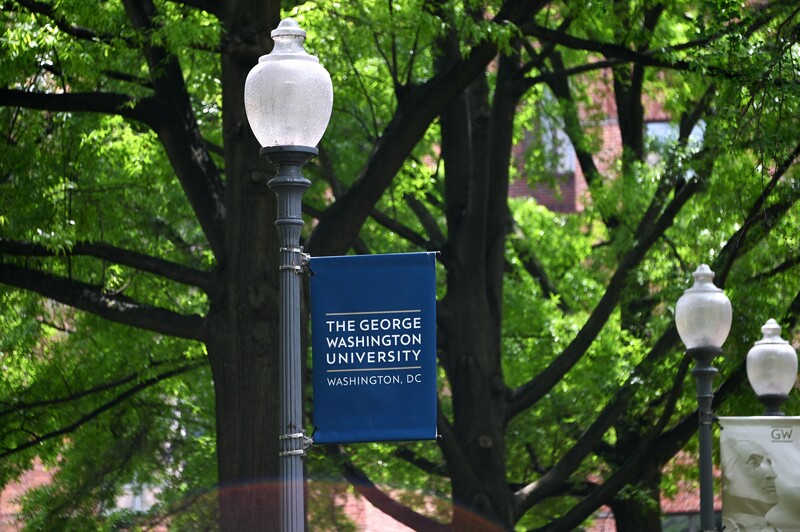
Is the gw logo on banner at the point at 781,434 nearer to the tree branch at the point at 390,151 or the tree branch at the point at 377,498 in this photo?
the tree branch at the point at 390,151

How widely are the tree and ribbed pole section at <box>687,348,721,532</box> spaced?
4.74 ft

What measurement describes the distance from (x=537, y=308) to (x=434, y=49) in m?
4.76

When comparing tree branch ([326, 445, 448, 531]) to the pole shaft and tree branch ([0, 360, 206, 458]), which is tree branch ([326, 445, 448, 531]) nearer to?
tree branch ([0, 360, 206, 458])

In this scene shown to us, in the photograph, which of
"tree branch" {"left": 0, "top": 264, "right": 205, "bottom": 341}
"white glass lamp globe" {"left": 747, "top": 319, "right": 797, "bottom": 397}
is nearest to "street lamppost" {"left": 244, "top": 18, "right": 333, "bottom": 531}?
"tree branch" {"left": 0, "top": 264, "right": 205, "bottom": 341}

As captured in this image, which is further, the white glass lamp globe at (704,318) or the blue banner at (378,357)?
the white glass lamp globe at (704,318)

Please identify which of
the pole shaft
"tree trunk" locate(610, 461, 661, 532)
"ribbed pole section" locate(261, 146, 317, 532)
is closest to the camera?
"ribbed pole section" locate(261, 146, 317, 532)

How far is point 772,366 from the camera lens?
1346cm

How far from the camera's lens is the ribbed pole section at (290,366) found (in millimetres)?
6824

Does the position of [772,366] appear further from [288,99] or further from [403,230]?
[288,99]

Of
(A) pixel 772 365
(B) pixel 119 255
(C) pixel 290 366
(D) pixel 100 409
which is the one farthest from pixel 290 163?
(D) pixel 100 409

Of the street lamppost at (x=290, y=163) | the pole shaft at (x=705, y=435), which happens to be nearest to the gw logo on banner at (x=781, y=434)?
the pole shaft at (x=705, y=435)

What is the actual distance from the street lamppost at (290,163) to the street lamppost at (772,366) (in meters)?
7.55

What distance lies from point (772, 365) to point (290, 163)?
7.75 metres

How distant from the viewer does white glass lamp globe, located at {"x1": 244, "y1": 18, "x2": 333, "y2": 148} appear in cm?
695
